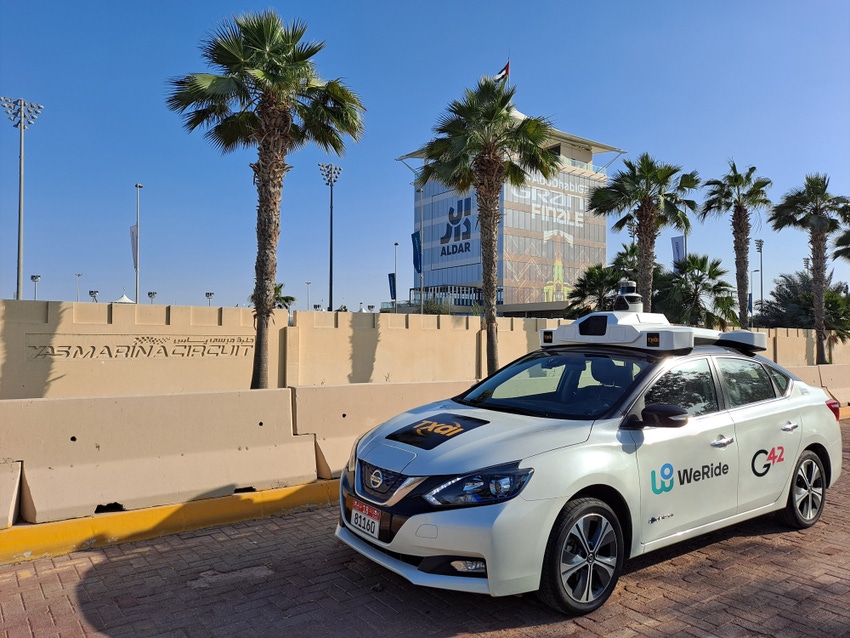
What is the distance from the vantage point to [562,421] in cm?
394

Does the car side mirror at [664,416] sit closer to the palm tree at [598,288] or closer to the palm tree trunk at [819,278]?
the palm tree at [598,288]

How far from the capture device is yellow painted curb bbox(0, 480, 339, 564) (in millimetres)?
4613

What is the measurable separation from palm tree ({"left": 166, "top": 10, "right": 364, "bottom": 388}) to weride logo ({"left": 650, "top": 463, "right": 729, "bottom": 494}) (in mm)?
10944

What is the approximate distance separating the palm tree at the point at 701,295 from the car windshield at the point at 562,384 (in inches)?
928

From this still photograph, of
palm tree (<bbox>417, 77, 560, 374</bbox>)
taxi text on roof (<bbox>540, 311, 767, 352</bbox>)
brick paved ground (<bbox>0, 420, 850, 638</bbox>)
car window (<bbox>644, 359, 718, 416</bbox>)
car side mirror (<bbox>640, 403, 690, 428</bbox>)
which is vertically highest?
palm tree (<bbox>417, 77, 560, 374</bbox>)

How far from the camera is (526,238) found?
73.7 meters

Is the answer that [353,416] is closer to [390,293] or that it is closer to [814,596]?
A: [814,596]

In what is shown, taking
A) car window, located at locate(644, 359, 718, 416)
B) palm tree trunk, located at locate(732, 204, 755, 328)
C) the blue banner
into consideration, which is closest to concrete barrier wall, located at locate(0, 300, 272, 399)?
car window, located at locate(644, 359, 718, 416)

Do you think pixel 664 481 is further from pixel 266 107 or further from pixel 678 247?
pixel 678 247

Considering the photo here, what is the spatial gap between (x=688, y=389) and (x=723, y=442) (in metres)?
0.46

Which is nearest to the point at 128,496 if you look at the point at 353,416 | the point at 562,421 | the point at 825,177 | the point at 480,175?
the point at 353,416

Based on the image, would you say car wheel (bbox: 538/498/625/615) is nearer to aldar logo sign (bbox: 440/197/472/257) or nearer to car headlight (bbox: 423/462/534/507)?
car headlight (bbox: 423/462/534/507)

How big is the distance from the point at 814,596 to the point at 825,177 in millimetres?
29838

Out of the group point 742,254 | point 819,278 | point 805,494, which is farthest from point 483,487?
point 819,278
